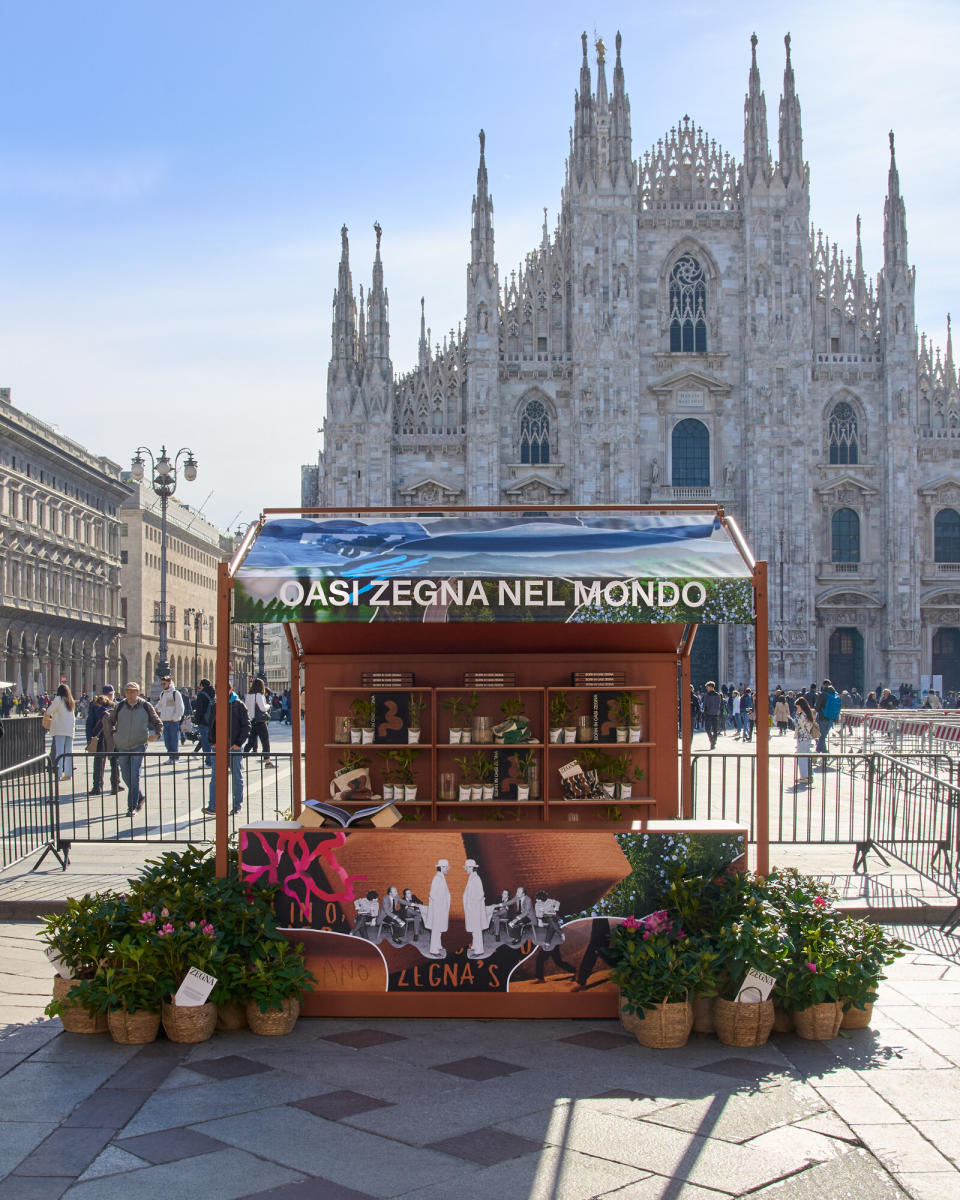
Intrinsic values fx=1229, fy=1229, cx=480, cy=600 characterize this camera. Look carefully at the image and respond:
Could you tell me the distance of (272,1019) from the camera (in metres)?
5.80

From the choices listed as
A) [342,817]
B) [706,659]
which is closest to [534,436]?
[706,659]

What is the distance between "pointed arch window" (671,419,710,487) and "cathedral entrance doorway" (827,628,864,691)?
732 cm

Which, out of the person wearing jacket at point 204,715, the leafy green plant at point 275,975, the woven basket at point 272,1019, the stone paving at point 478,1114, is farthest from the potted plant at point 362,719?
the person wearing jacket at point 204,715

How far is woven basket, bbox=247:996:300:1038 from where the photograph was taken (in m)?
5.80

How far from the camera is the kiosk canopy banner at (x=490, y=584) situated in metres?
6.33

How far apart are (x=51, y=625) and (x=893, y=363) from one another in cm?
3750

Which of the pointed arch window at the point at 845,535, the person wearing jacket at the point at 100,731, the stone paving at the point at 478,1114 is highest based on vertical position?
the pointed arch window at the point at 845,535

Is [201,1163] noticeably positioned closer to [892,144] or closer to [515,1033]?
[515,1033]

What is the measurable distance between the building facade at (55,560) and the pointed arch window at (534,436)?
21276 millimetres

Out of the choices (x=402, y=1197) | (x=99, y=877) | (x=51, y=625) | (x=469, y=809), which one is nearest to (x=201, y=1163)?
(x=402, y=1197)

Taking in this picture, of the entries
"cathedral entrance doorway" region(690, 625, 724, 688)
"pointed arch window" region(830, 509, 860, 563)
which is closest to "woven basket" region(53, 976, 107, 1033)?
"cathedral entrance doorway" region(690, 625, 724, 688)

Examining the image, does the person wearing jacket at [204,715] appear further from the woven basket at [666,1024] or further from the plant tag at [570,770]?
the woven basket at [666,1024]

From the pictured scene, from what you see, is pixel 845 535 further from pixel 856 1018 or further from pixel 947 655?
pixel 856 1018

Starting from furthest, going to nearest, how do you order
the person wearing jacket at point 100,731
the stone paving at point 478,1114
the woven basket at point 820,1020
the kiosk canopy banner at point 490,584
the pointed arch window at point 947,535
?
the pointed arch window at point 947,535
the person wearing jacket at point 100,731
the kiosk canopy banner at point 490,584
the woven basket at point 820,1020
the stone paving at point 478,1114
